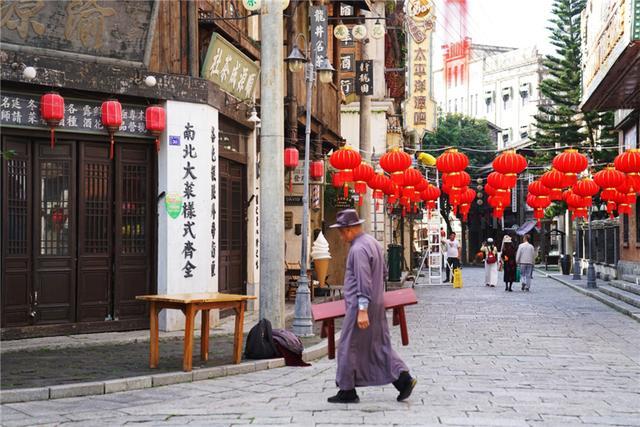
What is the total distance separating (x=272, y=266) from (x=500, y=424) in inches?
245

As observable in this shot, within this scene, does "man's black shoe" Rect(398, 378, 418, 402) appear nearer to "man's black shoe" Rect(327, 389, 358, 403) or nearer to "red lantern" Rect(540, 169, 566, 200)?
"man's black shoe" Rect(327, 389, 358, 403)

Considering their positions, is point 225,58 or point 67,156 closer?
point 67,156

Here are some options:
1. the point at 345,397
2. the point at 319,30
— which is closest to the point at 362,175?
the point at 319,30

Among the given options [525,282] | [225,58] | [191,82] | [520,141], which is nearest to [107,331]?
[191,82]

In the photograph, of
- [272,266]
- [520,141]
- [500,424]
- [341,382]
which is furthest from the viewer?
[520,141]

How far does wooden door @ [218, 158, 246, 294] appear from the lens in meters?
18.3

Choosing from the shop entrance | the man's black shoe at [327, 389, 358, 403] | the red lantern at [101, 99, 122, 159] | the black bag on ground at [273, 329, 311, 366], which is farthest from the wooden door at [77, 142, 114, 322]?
the man's black shoe at [327, 389, 358, 403]

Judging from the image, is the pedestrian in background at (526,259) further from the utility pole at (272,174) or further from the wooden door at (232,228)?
the utility pole at (272,174)

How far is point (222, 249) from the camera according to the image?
18391mm

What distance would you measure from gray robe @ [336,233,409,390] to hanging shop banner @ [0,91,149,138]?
6551 mm

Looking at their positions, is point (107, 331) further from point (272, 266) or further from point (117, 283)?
point (272, 266)

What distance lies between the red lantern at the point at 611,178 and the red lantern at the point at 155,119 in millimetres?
13085

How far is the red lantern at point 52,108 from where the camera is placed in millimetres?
13562

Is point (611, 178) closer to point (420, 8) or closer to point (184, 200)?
point (420, 8)
